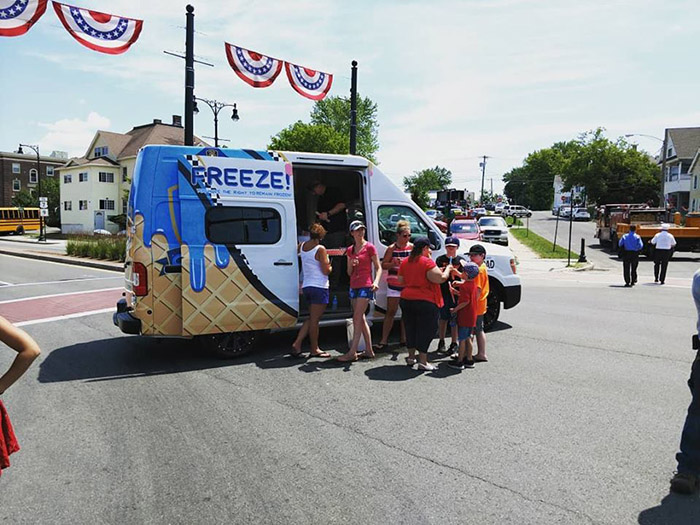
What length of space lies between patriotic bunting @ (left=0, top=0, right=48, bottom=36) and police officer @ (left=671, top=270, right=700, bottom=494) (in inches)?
413

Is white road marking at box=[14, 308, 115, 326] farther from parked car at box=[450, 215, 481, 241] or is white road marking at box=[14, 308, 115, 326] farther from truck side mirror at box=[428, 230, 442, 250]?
parked car at box=[450, 215, 481, 241]

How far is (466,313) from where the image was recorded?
6781 millimetres

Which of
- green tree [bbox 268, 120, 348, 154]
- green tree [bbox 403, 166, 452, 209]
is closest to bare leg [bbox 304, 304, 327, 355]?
green tree [bbox 268, 120, 348, 154]

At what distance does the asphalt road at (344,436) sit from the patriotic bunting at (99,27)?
5.71 m

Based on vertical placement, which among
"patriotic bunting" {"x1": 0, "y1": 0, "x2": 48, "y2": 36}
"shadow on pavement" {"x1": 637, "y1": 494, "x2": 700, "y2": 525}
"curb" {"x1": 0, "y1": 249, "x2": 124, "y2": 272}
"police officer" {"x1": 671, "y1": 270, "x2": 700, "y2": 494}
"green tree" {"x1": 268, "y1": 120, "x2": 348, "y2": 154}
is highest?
"green tree" {"x1": 268, "y1": 120, "x2": 348, "y2": 154}

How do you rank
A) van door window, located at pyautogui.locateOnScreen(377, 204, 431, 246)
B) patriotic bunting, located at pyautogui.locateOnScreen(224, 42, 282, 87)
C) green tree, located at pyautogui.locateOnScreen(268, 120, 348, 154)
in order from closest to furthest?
van door window, located at pyautogui.locateOnScreen(377, 204, 431, 246), patriotic bunting, located at pyautogui.locateOnScreen(224, 42, 282, 87), green tree, located at pyautogui.locateOnScreen(268, 120, 348, 154)

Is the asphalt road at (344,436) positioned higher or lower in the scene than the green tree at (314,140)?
lower

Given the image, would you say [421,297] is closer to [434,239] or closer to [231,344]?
[434,239]

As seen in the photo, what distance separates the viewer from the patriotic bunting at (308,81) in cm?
1351

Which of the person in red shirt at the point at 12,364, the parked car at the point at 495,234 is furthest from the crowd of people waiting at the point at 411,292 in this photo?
the parked car at the point at 495,234

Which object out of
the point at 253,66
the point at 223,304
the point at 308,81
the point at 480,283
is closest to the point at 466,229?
the point at 308,81

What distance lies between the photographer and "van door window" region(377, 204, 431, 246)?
8.18m

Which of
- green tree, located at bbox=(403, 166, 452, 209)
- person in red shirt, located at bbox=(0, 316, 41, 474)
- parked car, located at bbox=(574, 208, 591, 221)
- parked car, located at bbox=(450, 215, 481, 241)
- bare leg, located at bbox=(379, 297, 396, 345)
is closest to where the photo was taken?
person in red shirt, located at bbox=(0, 316, 41, 474)

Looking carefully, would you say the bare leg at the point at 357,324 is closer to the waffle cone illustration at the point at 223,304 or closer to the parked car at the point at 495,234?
the waffle cone illustration at the point at 223,304
